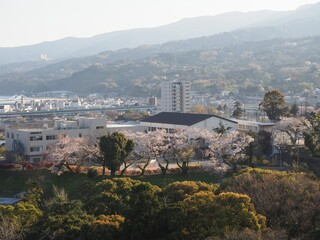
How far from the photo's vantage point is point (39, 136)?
26.4 metres

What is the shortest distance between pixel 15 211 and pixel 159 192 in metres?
3.72

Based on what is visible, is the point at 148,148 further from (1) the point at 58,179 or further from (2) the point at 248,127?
(2) the point at 248,127

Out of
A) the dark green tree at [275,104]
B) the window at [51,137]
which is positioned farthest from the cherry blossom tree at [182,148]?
the dark green tree at [275,104]

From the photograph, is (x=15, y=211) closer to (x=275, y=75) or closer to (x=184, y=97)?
(x=184, y=97)

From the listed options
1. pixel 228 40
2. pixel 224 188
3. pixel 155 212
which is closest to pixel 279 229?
pixel 155 212

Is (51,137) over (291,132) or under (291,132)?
under

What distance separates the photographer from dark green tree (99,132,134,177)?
20.8 metres

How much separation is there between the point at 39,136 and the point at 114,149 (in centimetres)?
696

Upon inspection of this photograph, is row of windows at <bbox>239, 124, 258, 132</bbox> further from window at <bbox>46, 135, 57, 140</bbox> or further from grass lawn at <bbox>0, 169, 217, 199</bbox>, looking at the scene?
window at <bbox>46, 135, 57, 140</bbox>

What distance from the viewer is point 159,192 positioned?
1449 centimetres

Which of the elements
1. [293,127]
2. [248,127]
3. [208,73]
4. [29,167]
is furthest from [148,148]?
[208,73]

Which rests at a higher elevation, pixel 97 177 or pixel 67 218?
pixel 67 218

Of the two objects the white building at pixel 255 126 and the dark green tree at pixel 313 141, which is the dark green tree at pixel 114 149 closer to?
the dark green tree at pixel 313 141

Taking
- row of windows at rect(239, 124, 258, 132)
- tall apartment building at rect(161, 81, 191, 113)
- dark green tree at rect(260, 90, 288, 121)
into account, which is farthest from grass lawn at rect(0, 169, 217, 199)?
tall apartment building at rect(161, 81, 191, 113)
